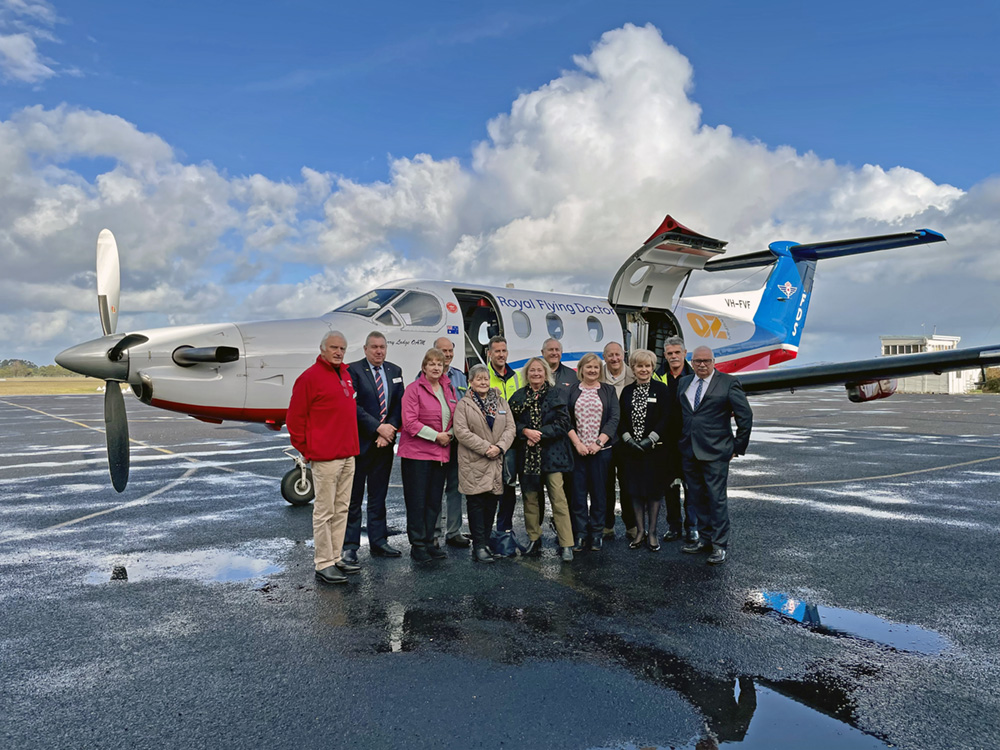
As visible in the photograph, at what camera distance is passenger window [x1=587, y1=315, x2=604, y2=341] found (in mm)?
11398

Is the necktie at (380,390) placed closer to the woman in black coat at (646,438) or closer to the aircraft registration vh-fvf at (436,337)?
the aircraft registration vh-fvf at (436,337)

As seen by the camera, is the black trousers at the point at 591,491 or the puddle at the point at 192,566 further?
the black trousers at the point at 591,491

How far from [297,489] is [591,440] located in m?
4.07

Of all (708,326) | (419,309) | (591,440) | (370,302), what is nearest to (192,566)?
(591,440)

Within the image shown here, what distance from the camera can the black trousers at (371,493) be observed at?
19.2 ft

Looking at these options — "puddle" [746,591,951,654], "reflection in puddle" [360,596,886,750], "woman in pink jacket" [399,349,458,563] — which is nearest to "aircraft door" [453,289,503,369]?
"woman in pink jacket" [399,349,458,563]

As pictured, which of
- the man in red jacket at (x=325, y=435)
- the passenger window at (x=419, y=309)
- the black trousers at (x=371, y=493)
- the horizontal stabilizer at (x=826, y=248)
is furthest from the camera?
the horizontal stabilizer at (x=826, y=248)

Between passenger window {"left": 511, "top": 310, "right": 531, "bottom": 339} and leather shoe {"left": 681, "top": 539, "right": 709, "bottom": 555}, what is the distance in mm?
4866

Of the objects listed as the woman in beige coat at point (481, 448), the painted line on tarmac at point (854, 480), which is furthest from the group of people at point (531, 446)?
the painted line on tarmac at point (854, 480)

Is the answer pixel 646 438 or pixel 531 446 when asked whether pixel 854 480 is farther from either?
pixel 531 446

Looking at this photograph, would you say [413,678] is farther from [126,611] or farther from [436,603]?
[126,611]

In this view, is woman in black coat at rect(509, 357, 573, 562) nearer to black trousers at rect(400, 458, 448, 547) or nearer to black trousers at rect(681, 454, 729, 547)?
black trousers at rect(400, 458, 448, 547)

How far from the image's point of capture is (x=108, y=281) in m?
8.31

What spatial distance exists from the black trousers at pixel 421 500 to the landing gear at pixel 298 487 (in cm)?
279
